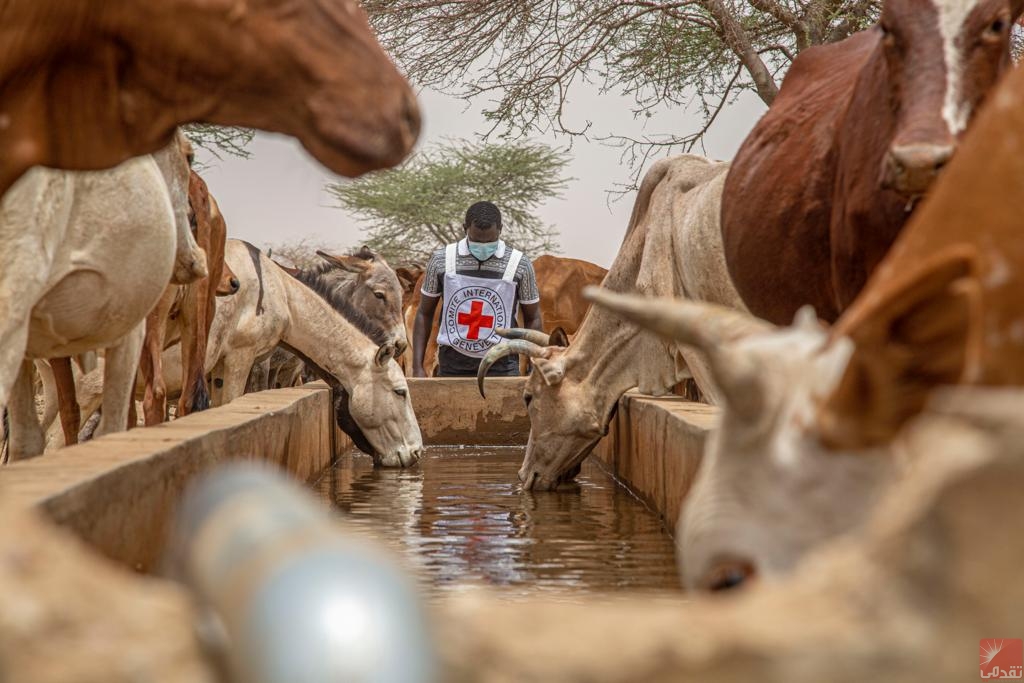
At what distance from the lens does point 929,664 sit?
3.39 ft

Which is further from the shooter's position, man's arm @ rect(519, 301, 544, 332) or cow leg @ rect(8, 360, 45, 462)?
man's arm @ rect(519, 301, 544, 332)

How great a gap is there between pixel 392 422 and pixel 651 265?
2.47 m

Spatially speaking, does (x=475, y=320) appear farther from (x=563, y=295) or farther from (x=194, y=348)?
(x=563, y=295)

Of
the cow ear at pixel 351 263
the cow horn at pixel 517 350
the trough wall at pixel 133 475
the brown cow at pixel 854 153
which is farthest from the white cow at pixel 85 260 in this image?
the cow ear at pixel 351 263

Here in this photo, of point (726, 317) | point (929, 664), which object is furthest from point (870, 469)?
point (929, 664)

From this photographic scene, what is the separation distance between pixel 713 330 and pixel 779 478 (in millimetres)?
230

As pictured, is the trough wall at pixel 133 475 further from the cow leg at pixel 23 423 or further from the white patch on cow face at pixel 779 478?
the white patch on cow face at pixel 779 478

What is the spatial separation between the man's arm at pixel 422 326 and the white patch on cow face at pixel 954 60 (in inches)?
294

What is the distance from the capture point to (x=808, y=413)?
1617 mm

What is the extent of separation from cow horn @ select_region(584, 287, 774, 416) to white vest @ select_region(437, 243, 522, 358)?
8.53 m

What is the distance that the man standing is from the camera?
412 inches

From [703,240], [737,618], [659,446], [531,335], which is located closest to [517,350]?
[531,335]

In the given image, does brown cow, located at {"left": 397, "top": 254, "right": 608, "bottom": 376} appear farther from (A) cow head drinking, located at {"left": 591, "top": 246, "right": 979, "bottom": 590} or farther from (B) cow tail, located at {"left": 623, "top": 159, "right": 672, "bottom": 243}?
(A) cow head drinking, located at {"left": 591, "top": 246, "right": 979, "bottom": 590}

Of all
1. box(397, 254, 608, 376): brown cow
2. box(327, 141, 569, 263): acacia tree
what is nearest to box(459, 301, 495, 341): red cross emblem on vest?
box(397, 254, 608, 376): brown cow
